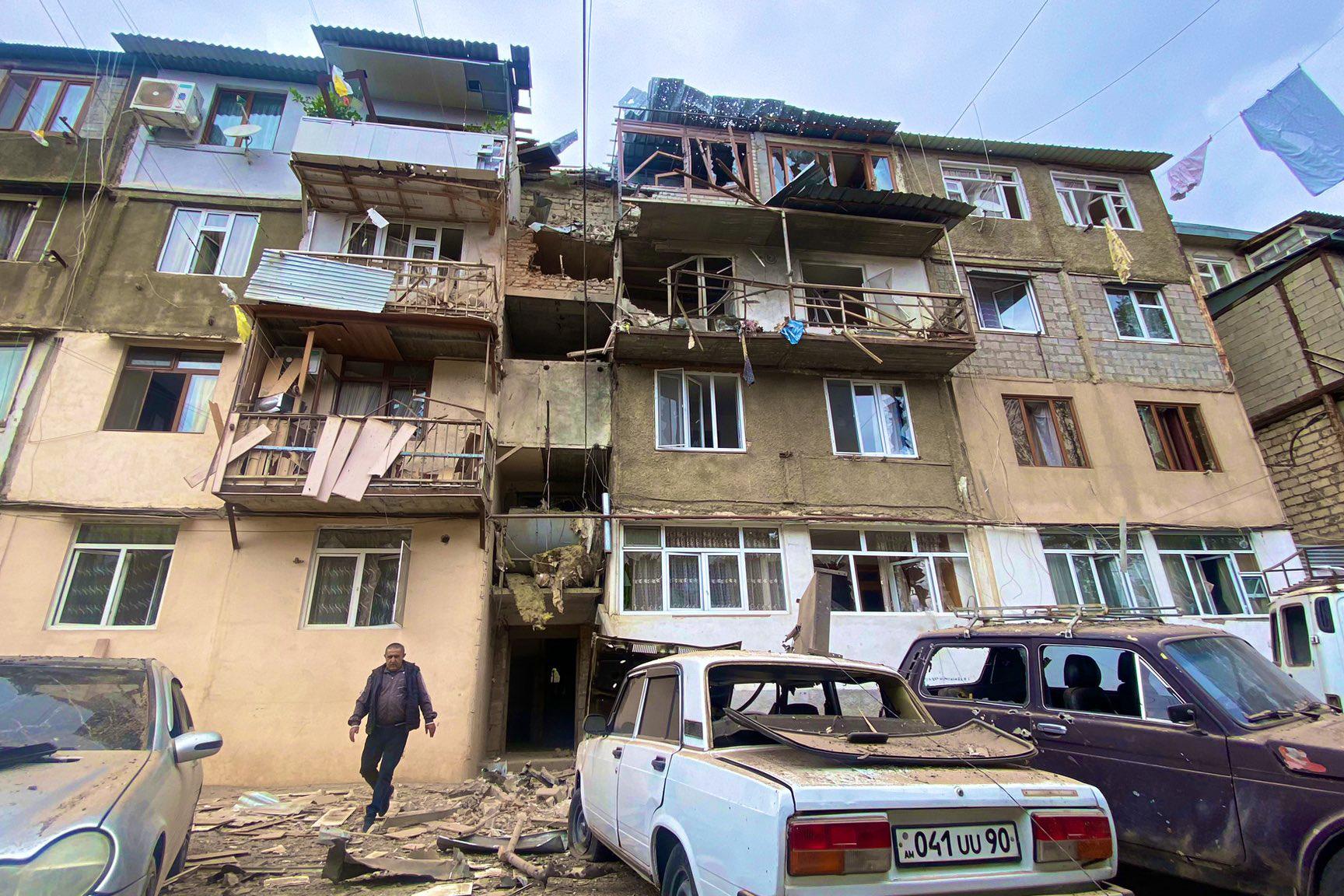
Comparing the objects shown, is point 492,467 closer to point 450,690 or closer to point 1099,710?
point 450,690

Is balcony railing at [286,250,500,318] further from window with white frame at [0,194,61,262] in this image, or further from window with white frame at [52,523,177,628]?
window with white frame at [0,194,61,262]

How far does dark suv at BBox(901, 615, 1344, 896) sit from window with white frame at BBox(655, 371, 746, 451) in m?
7.37

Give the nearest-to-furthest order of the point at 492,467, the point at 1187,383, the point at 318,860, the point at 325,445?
the point at 318,860
the point at 325,445
the point at 492,467
the point at 1187,383

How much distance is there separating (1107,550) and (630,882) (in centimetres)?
1161

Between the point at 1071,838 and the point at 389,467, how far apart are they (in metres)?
9.92

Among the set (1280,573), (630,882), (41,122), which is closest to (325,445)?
(630,882)

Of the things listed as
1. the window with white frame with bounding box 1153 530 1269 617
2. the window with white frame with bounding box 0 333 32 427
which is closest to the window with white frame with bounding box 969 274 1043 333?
the window with white frame with bounding box 1153 530 1269 617

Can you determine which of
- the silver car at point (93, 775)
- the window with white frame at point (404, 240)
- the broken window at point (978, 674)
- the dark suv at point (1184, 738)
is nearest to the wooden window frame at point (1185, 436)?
the broken window at point (978, 674)

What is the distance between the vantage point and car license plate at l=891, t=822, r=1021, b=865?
2564 mm

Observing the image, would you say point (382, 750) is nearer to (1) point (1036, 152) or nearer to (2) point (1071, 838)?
(2) point (1071, 838)

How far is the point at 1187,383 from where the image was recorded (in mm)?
14125

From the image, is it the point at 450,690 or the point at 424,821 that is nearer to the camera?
the point at 424,821

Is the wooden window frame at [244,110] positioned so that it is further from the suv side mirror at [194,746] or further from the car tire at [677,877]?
the car tire at [677,877]

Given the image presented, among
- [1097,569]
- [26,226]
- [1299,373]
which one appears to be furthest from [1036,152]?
A: [26,226]
